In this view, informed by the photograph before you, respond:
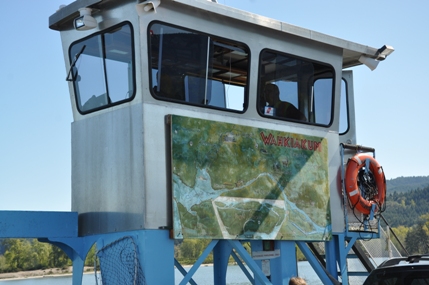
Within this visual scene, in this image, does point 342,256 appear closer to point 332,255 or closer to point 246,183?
point 332,255

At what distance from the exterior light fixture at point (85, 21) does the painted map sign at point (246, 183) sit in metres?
1.74

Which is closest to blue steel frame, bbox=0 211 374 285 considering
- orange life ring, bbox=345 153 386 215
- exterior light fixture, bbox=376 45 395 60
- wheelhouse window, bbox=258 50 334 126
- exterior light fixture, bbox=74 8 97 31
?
orange life ring, bbox=345 153 386 215

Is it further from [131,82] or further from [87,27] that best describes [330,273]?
[87,27]

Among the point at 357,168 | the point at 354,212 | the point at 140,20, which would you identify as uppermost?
the point at 140,20

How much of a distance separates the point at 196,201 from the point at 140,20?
2.44 meters

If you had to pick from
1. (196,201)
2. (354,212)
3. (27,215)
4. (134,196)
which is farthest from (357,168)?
(27,215)

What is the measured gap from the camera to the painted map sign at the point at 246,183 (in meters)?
9.20

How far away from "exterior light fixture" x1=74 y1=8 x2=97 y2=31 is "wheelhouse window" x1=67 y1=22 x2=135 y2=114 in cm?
24

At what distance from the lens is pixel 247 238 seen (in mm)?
9859

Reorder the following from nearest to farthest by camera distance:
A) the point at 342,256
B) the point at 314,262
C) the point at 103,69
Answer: the point at 103,69 → the point at 314,262 → the point at 342,256

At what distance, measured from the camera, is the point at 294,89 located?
11.2 m

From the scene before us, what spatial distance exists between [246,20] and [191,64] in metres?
1.12

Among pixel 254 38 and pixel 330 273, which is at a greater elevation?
pixel 254 38

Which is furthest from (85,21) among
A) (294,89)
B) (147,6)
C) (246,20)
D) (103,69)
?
(294,89)
